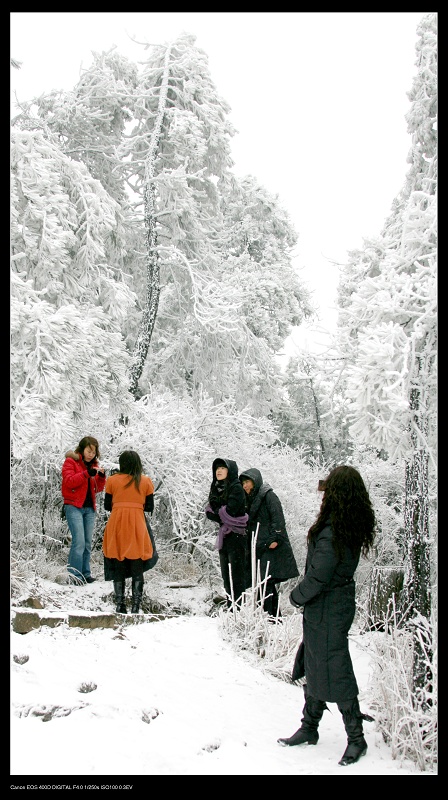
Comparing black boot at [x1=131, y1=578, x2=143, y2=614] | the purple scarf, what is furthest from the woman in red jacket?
the purple scarf

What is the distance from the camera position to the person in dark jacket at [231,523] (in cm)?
762

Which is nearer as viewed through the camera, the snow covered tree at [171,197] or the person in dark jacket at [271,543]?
the person in dark jacket at [271,543]

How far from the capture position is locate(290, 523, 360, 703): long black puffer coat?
169 inches

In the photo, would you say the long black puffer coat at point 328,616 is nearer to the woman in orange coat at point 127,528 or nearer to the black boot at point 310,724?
the black boot at point 310,724

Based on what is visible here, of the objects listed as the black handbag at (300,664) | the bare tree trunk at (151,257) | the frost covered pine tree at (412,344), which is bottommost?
the black handbag at (300,664)

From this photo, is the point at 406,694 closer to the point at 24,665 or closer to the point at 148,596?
the point at 24,665

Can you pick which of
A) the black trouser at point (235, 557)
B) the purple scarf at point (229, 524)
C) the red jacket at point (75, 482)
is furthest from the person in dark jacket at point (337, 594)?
the red jacket at point (75, 482)

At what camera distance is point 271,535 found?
23.4 feet

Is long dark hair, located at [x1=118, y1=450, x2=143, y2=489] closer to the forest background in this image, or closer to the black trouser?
the forest background

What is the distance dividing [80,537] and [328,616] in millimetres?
4082

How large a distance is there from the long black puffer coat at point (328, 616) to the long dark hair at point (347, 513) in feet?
0.16

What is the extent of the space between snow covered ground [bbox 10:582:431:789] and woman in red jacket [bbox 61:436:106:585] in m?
1.68
